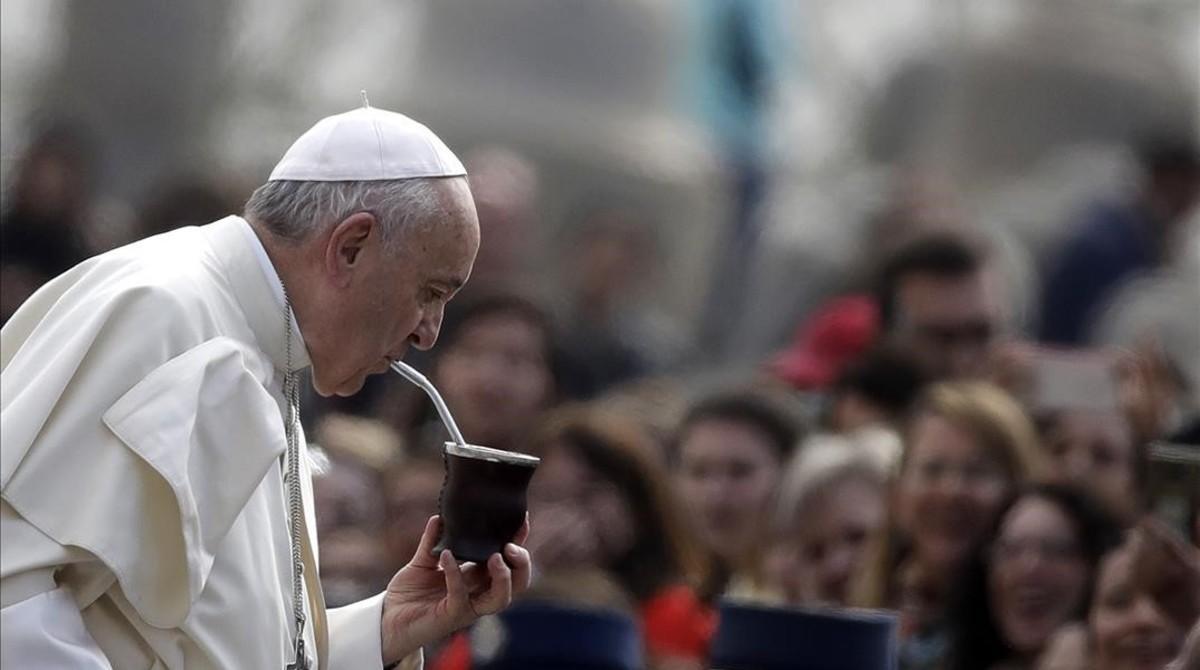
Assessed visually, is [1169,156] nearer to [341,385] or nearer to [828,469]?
[828,469]

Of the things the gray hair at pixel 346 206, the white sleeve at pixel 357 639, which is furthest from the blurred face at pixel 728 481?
the gray hair at pixel 346 206

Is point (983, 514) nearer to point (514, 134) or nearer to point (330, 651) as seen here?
point (330, 651)

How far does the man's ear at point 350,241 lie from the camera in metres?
4.23

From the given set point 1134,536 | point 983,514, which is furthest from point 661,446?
point 1134,536

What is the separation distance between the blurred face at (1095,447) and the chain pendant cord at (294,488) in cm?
277

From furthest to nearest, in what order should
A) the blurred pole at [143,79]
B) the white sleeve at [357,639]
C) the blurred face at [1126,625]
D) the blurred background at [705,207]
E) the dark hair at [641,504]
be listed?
the blurred pole at [143,79] < the blurred background at [705,207] < the dark hair at [641,504] < the blurred face at [1126,625] < the white sleeve at [357,639]

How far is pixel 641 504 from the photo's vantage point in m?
7.04

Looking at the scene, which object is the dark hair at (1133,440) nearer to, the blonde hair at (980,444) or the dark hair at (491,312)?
the blonde hair at (980,444)

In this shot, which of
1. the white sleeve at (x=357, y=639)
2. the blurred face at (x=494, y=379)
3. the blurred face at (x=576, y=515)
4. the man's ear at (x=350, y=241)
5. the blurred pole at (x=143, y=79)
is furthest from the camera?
the blurred pole at (x=143, y=79)

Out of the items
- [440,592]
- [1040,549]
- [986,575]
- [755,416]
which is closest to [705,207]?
[755,416]

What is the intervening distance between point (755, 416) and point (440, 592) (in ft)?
9.95

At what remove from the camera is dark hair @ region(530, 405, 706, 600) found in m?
6.96

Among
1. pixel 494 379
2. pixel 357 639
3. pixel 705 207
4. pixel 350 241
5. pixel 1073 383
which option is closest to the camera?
Result: pixel 350 241

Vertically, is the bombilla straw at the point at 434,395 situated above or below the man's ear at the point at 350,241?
below
